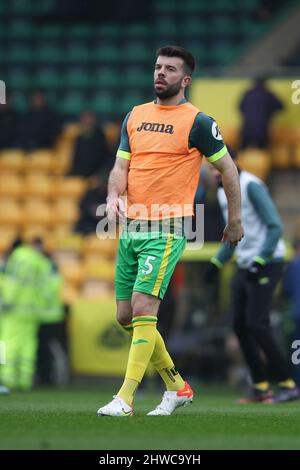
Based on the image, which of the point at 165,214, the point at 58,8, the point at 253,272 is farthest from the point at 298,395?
the point at 58,8

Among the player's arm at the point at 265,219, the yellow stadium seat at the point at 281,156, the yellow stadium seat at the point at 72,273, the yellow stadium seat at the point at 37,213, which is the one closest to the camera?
the player's arm at the point at 265,219

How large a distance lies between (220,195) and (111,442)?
4.24m

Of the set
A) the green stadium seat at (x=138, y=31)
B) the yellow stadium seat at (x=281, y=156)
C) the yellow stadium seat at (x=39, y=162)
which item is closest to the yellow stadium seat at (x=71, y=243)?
the yellow stadium seat at (x=39, y=162)

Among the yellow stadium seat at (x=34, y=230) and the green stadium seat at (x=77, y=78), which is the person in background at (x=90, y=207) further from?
the green stadium seat at (x=77, y=78)

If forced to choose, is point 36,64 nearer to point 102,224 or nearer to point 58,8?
point 58,8

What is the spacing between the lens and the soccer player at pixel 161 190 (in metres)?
7.22

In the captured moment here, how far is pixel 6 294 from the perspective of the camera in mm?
13961

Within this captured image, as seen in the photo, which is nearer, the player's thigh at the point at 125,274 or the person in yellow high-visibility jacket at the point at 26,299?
the player's thigh at the point at 125,274

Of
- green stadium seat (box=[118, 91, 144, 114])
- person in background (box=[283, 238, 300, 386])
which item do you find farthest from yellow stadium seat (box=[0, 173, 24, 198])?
person in background (box=[283, 238, 300, 386])

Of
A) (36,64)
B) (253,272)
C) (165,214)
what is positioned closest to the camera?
(165,214)

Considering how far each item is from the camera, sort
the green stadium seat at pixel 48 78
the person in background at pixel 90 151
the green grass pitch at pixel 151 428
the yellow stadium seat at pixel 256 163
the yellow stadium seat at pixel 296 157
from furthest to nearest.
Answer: the green stadium seat at pixel 48 78, the person in background at pixel 90 151, the yellow stadium seat at pixel 296 157, the yellow stadium seat at pixel 256 163, the green grass pitch at pixel 151 428

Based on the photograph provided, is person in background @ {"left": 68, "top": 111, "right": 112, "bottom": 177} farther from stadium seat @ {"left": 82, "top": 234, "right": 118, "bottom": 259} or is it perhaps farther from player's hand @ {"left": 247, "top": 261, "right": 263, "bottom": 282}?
player's hand @ {"left": 247, "top": 261, "right": 263, "bottom": 282}

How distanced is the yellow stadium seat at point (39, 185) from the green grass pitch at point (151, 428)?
10.0 m

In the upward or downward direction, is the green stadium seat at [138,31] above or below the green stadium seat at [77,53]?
above
